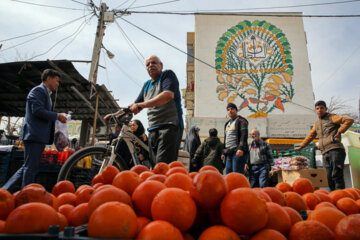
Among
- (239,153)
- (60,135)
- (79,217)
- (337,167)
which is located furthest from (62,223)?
(337,167)

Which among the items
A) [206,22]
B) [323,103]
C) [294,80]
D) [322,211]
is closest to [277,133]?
[294,80]

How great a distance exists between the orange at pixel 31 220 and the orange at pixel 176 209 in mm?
419

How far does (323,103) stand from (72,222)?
203 inches

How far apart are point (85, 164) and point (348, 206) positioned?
10.4ft

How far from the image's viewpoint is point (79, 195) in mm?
1329

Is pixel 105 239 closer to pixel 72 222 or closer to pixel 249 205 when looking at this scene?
pixel 72 222

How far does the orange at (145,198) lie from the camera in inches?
40.7

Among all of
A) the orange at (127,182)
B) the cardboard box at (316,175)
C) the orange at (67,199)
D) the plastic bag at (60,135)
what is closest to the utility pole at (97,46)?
the plastic bag at (60,135)

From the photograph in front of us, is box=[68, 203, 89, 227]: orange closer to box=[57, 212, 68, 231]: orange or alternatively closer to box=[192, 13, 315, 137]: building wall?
box=[57, 212, 68, 231]: orange

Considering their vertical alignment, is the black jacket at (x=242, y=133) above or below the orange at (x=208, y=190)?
above

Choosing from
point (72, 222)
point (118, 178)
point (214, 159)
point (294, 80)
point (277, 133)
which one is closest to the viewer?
point (72, 222)

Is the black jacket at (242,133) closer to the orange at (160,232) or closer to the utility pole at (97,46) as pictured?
the orange at (160,232)

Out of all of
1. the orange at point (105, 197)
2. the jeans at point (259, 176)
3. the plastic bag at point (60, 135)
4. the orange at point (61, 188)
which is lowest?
the jeans at point (259, 176)

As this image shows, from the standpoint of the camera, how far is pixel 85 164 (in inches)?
131
